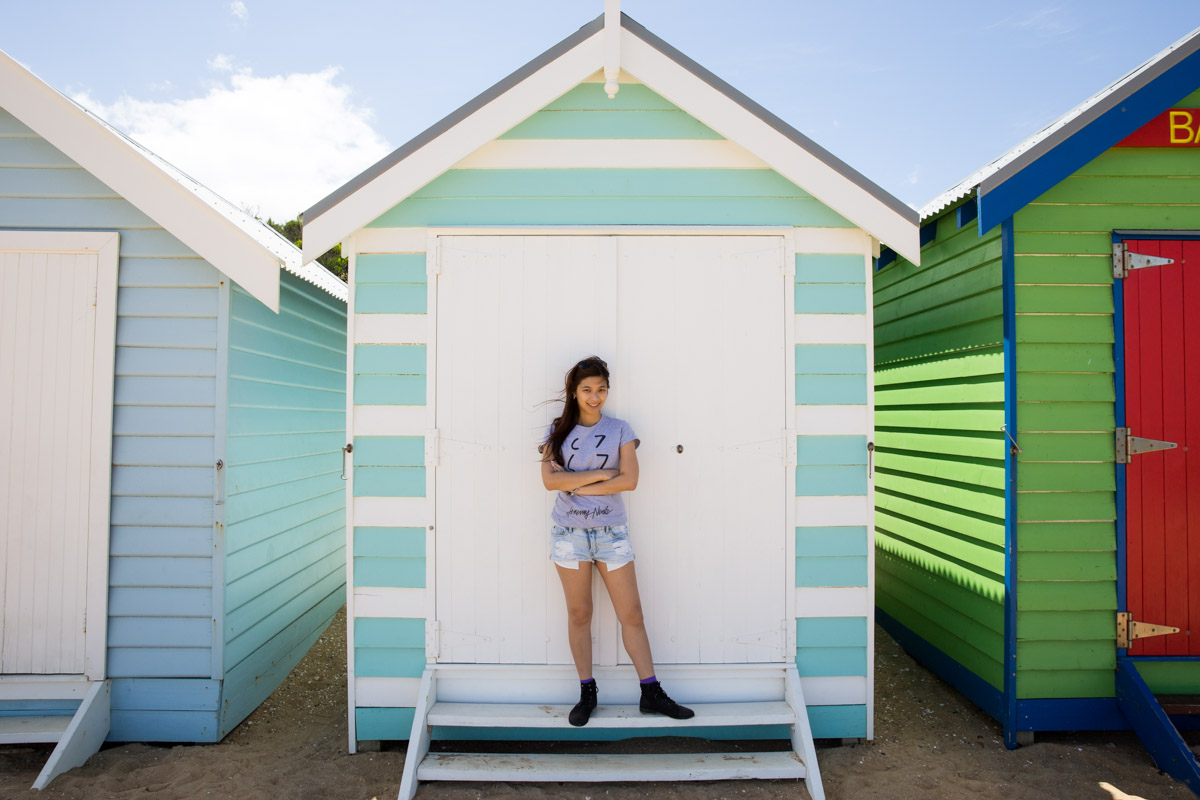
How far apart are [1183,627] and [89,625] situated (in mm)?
5714

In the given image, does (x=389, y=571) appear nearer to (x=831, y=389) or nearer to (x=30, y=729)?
(x=30, y=729)

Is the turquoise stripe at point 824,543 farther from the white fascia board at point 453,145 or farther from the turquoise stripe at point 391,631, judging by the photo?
the white fascia board at point 453,145

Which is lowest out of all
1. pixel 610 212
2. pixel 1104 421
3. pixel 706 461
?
pixel 706 461

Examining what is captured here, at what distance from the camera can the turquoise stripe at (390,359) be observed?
3652 mm

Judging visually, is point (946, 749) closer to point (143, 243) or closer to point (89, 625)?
point (89, 625)

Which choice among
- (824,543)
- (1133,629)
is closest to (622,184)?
(824,543)

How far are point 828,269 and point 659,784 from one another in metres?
2.67

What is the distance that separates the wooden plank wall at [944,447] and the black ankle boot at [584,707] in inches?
87.0

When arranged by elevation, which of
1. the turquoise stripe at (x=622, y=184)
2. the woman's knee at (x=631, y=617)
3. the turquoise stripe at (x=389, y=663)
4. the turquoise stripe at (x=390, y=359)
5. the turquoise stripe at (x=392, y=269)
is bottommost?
the turquoise stripe at (x=389, y=663)

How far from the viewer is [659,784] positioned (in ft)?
10.9

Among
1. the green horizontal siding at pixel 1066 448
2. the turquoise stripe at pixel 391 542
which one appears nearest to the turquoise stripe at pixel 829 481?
the turquoise stripe at pixel 391 542

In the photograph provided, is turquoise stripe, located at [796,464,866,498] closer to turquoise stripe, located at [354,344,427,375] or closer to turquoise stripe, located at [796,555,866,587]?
turquoise stripe, located at [796,555,866,587]

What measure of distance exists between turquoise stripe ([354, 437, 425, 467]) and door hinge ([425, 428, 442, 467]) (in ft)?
0.13

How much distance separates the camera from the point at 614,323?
3.65m
